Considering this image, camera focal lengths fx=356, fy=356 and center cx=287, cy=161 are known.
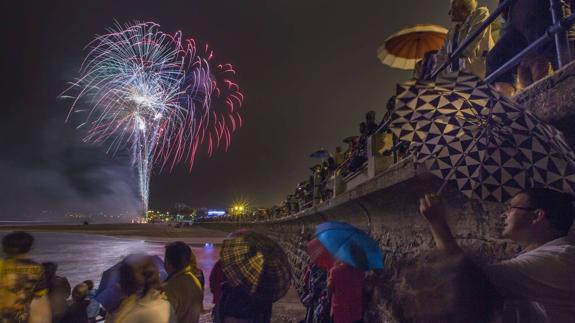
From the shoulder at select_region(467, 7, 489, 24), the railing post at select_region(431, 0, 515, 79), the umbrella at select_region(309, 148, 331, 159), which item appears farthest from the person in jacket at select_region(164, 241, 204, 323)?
the umbrella at select_region(309, 148, 331, 159)

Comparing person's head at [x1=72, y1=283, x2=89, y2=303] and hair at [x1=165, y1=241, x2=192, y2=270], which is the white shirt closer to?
hair at [x1=165, y1=241, x2=192, y2=270]

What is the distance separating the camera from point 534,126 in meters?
1.78

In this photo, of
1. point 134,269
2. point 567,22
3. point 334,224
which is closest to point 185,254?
point 134,269

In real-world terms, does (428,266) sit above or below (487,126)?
below

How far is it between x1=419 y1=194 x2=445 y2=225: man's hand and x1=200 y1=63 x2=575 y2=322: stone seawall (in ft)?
1.37

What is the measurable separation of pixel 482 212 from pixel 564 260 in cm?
159

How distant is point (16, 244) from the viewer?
348 centimetres

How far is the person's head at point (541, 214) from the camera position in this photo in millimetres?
1624

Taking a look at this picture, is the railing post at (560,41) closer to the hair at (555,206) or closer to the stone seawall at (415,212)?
the stone seawall at (415,212)

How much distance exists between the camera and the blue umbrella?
3195 mm

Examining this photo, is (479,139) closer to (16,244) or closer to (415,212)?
(415,212)

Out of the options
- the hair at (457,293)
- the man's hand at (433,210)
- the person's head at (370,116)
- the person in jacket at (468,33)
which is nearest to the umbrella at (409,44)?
the person's head at (370,116)

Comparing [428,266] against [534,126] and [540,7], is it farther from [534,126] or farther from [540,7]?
[540,7]

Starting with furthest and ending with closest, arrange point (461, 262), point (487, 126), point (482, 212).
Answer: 1. point (482, 212)
2. point (487, 126)
3. point (461, 262)
